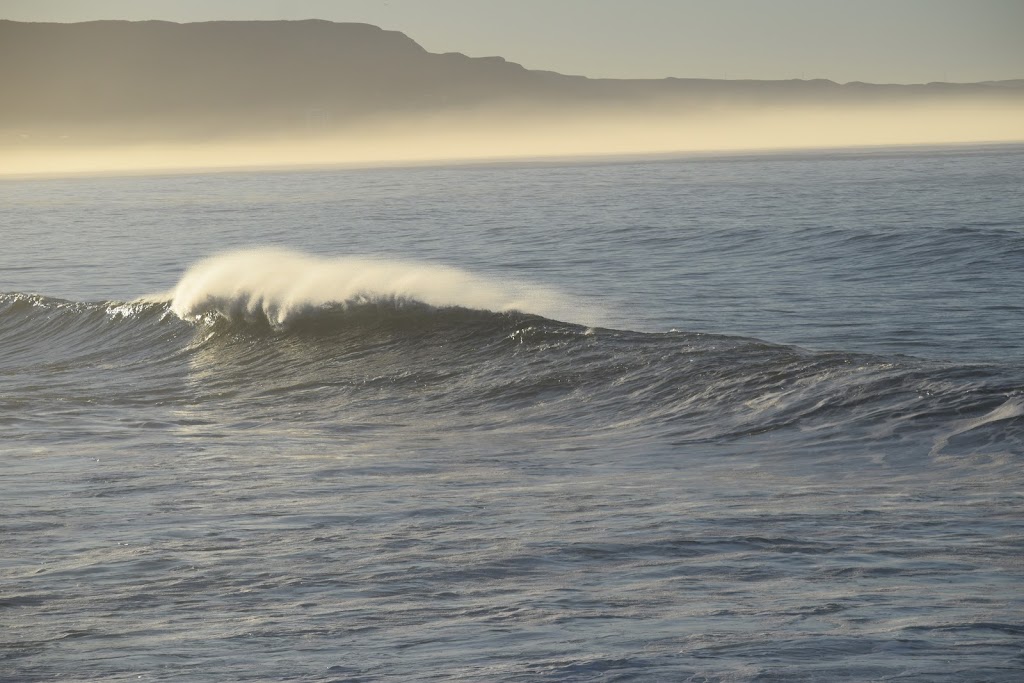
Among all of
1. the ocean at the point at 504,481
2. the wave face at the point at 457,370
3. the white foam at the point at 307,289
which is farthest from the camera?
the white foam at the point at 307,289

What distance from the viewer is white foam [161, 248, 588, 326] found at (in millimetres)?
19469

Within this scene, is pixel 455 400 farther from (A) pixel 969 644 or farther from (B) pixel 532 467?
(A) pixel 969 644

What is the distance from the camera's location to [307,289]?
2011cm

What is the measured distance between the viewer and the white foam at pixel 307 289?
766 inches

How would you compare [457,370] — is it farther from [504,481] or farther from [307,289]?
[504,481]

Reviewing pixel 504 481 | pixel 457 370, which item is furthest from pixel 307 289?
pixel 504 481

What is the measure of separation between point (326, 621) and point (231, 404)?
8506 mm

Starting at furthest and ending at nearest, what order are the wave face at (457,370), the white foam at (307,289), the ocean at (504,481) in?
the white foam at (307,289)
the wave face at (457,370)
the ocean at (504,481)

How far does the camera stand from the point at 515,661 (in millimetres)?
5504

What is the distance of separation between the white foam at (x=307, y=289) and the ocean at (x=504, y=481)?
0.08 m

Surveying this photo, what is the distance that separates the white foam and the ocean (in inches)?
3.0

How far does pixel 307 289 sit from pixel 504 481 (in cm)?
1138

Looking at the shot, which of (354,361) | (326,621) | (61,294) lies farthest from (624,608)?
(61,294)

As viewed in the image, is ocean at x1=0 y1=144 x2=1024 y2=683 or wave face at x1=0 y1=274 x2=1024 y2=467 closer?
ocean at x1=0 y1=144 x2=1024 y2=683
